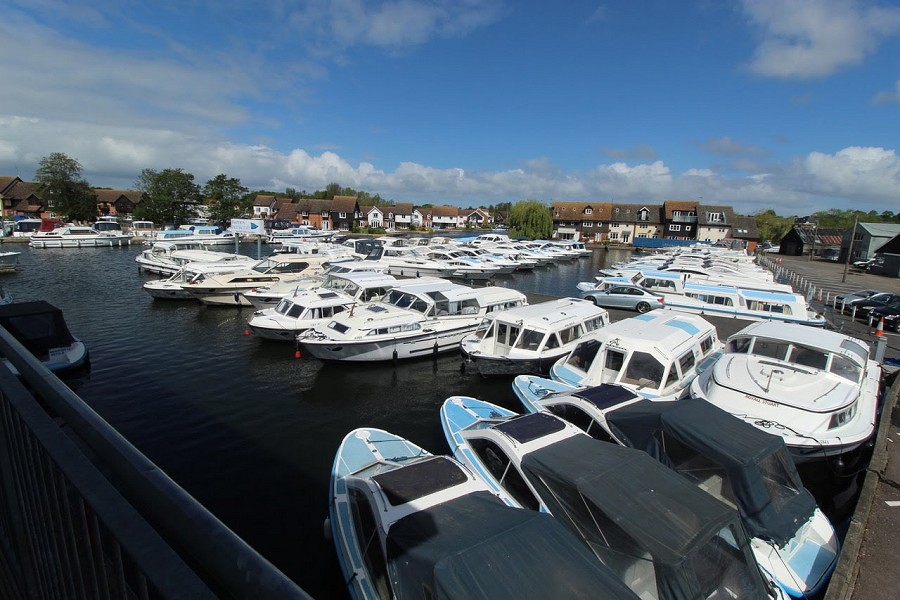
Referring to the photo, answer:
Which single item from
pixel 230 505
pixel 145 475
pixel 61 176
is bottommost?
pixel 230 505

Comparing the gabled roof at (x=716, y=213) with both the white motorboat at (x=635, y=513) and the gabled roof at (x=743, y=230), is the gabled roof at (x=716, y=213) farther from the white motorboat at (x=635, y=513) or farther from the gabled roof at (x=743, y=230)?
the white motorboat at (x=635, y=513)

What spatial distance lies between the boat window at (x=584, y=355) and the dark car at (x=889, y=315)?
66.5 feet

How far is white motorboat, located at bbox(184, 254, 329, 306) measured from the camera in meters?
29.2

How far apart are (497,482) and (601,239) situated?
97.0 m

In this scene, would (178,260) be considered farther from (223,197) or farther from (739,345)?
(223,197)

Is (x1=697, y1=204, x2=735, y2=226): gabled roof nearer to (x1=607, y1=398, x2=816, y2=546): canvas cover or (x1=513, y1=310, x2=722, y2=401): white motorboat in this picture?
(x1=513, y1=310, x2=722, y2=401): white motorboat

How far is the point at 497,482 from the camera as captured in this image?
9312mm

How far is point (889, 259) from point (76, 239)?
325 feet

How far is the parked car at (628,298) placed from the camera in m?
27.9

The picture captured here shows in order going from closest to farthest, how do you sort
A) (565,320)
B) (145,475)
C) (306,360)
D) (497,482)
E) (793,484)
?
1. (145,475)
2. (793,484)
3. (497,482)
4. (565,320)
5. (306,360)

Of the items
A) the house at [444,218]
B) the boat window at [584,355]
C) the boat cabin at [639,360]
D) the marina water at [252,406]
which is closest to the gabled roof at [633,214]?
the house at [444,218]

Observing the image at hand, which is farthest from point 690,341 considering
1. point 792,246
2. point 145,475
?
point 792,246

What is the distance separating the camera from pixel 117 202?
364 ft

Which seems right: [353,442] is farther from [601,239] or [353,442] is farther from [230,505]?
[601,239]
